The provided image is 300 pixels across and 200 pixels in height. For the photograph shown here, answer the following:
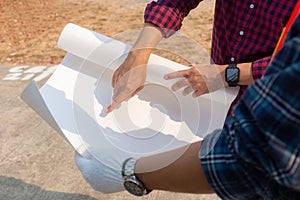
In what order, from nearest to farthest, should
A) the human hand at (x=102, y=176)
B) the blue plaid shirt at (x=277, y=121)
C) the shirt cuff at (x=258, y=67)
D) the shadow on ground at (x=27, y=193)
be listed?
the blue plaid shirt at (x=277, y=121) < the human hand at (x=102, y=176) < the shirt cuff at (x=258, y=67) < the shadow on ground at (x=27, y=193)

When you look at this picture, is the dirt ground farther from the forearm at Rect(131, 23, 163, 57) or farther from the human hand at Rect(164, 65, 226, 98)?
the human hand at Rect(164, 65, 226, 98)

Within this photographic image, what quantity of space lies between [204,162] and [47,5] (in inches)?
248

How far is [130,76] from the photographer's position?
1.35m

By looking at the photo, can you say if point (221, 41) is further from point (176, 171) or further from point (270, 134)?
point (270, 134)

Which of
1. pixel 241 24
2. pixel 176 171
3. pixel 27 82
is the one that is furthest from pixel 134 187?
pixel 27 82

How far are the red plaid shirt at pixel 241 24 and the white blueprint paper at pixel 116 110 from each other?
116mm

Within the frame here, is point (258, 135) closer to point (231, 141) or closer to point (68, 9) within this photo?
point (231, 141)

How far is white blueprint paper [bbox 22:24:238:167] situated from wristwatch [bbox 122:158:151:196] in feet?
0.91

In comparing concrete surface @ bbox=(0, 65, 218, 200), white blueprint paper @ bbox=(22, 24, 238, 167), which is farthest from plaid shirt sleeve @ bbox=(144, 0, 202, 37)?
concrete surface @ bbox=(0, 65, 218, 200)

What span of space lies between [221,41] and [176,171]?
0.71 meters

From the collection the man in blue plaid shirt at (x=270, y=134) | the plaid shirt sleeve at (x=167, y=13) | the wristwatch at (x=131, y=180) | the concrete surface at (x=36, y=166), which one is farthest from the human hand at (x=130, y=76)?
the concrete surface at (x=36, y=166)

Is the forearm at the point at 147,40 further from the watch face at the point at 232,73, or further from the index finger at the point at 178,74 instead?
the watch face at the point at 232,73

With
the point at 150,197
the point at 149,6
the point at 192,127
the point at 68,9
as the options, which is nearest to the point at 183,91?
the point at 192,127

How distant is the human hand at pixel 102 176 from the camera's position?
1011 mm
